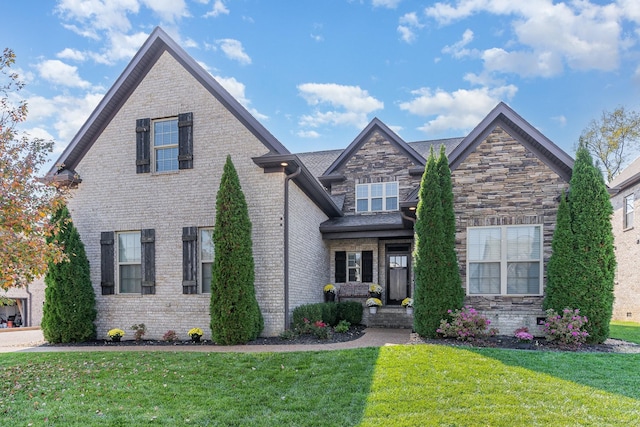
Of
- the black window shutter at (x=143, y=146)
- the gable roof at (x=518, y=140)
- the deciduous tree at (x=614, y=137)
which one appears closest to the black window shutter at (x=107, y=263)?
the black window shutter at (x=143, y=146)

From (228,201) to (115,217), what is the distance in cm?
389

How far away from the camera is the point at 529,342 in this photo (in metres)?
8.66

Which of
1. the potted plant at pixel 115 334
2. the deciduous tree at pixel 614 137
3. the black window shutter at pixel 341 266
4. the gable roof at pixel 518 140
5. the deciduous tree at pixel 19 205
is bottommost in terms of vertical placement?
the potted plant at pixel 115 334

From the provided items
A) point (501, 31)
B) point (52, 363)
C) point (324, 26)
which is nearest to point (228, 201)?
point (52, 363)

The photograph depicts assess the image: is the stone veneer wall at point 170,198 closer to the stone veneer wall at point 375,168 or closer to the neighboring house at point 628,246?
the stone veneer wall at point 375,168

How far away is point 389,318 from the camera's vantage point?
13.1 meters

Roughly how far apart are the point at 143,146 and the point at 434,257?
8.18m

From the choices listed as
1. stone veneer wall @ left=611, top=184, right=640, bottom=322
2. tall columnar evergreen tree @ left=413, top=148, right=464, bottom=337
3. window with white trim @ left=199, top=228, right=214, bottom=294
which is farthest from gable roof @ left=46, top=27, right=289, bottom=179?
stone veneer wall @ left=611, top=184, right=640, bottom=322

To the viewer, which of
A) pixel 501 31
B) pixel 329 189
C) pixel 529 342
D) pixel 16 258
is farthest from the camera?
pixel 329 189

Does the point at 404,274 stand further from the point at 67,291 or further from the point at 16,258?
the point at 16,258

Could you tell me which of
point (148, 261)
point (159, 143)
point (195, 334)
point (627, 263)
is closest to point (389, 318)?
point (195, 334)

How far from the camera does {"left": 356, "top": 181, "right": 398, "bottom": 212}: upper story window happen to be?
15.1 meters

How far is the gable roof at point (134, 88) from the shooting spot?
409 inches

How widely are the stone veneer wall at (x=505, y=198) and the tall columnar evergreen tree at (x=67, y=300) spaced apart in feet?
32.2
